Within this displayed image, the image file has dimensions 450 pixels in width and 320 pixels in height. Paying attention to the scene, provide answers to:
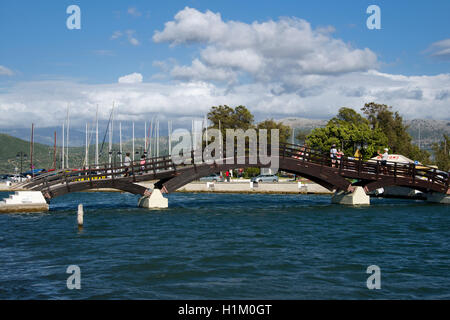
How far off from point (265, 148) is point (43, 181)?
15.3 meters

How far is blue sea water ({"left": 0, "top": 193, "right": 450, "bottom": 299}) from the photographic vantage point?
587 inches

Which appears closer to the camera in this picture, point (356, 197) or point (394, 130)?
point (356, 197)

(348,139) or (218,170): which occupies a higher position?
(348,139)

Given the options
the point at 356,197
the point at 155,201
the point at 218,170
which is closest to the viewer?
the point at 218,170

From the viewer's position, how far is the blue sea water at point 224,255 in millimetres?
14914

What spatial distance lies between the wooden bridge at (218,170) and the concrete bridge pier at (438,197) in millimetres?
474

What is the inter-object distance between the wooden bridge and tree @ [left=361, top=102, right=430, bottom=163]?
52037mm

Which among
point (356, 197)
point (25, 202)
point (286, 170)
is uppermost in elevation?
point (286, 170)

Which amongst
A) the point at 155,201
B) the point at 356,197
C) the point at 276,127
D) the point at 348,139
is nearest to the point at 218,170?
the point at 155,201

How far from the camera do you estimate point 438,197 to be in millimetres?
43062

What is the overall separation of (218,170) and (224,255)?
18.0 m

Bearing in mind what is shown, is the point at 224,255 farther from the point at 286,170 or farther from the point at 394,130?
the point at 394,130

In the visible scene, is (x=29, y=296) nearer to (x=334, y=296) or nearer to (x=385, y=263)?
(x=334, y=296)

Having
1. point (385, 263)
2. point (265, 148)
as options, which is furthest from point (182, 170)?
point (385, 263)
